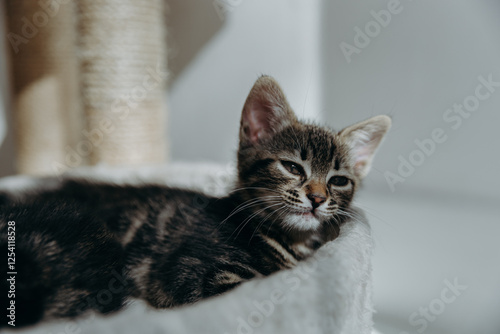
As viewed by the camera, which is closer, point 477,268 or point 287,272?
point 287,272

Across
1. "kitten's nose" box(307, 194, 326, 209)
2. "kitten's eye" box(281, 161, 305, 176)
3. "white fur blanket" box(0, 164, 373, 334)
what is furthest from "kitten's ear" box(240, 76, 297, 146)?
"white fur blanket" box(0, 164, 373, 334)

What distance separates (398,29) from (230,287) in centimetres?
104

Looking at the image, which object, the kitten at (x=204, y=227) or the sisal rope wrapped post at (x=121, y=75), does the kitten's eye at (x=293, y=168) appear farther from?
the sisal rope wrapped post at (x=121, y=75)

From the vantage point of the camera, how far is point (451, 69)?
1169 mm

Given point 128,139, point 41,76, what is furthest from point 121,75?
point 41,76

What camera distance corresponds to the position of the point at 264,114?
3.16ft

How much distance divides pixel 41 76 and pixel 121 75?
2.43ft

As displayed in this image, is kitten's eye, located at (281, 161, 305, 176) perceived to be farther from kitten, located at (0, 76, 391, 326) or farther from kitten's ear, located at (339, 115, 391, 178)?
kitten's ear, located at (339, 115, 391, 178)

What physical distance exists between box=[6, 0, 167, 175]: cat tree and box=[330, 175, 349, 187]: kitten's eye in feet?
3.12

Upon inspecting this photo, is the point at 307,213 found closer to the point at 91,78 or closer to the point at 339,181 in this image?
the point at 339,181

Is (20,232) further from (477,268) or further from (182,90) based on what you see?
(182,90)

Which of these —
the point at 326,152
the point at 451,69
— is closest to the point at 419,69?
the point at 451,69

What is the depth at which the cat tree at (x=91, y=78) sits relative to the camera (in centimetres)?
145

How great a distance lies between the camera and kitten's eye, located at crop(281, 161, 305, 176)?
34.8 inches
